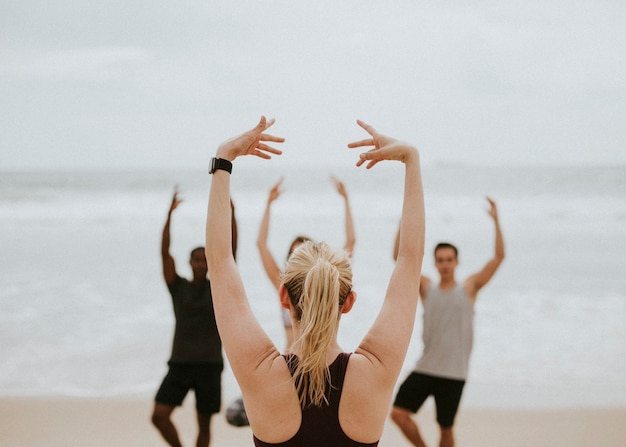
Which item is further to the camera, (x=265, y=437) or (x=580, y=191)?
(x=580, y=191)

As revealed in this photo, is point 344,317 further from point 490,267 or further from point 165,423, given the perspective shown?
point 165,423

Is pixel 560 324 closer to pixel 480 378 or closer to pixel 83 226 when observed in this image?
pixel 480 378

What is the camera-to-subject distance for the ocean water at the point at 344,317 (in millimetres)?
7145

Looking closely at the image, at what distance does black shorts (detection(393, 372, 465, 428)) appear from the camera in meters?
4.71

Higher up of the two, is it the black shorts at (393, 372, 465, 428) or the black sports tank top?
the black sports tank top

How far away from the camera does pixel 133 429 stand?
5.85 meters

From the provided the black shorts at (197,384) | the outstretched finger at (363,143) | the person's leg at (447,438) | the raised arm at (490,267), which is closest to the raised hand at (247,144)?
the outstretched finger at (363,143)

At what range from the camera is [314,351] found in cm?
161

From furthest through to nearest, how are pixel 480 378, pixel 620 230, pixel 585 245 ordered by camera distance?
pixel 620 230, pixel 585 245, pixel 480 378

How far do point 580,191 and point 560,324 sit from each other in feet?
99.9

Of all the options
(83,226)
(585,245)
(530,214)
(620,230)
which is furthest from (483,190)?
(83,226)

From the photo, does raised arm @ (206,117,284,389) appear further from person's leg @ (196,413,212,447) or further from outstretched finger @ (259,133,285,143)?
person's leg @ (196,413,212,447)

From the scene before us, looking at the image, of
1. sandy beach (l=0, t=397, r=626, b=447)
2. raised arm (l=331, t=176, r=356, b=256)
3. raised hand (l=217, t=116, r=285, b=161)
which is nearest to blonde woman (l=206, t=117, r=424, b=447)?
raised hand (l=217, t=116, r=285, b=161)

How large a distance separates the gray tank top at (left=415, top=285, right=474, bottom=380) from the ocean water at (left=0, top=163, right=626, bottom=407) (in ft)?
6.58
